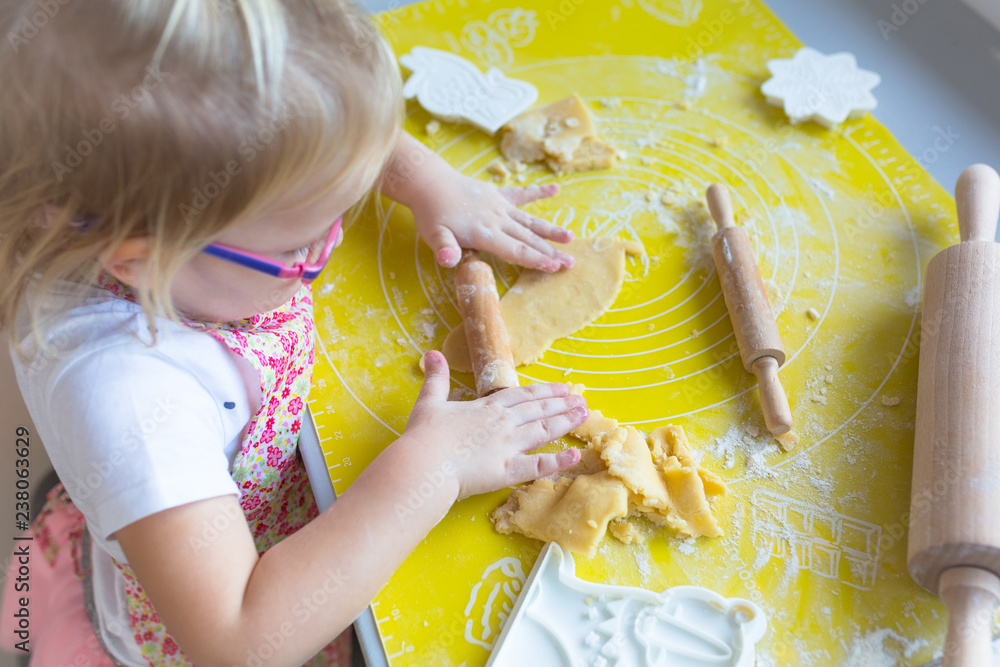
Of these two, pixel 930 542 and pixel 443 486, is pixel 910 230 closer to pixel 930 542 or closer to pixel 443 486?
pixel 930 542

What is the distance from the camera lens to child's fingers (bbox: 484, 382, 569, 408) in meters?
0.76

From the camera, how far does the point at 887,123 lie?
3.47ft

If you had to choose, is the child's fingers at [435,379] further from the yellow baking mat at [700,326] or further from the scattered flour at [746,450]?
the scattered flour at [746,450]

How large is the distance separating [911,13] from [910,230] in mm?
490

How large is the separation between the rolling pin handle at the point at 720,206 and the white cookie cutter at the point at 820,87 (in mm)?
223

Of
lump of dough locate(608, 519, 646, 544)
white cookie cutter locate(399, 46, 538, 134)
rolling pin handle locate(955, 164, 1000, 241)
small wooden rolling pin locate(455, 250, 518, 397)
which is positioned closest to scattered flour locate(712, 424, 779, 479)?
lump of dough locate(608, 519, 646, 544)

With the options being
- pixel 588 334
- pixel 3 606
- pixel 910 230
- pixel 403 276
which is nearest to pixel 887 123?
pixel 910 230

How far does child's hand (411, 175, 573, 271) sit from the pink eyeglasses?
0.24 metres

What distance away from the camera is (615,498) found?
0.69 meters

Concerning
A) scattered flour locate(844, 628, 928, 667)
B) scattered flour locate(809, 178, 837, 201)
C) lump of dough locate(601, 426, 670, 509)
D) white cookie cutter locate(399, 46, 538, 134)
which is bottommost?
lump of dough locate(601, 426, 670, 509)

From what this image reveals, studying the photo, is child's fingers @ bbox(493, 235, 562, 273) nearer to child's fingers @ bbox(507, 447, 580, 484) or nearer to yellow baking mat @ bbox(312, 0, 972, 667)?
yellow baking mat @ bbox(312, 0, 972, 667)

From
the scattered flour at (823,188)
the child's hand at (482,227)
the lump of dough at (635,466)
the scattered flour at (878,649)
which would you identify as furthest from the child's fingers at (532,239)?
the scattered flour at (878,649)

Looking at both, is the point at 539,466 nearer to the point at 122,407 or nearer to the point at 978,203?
the point at 122,407

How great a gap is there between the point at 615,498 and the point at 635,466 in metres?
0.04
